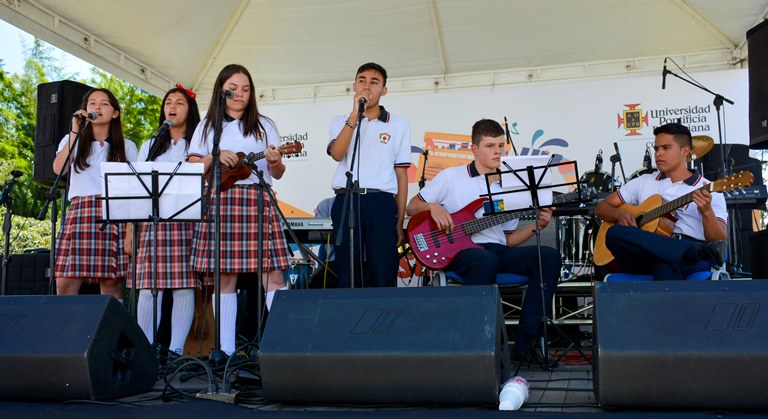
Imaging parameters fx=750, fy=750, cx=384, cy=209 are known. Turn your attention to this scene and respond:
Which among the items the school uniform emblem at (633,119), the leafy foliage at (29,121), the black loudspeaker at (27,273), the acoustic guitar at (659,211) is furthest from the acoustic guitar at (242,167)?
the leafy foliage at (29,121)

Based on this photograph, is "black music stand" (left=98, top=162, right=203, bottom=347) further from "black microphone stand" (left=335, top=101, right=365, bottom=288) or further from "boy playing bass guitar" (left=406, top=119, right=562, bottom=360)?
"boy playing bass guitar" (left=406, top=119, right=562, bottom=360)

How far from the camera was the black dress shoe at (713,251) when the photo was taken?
3953 millimetres

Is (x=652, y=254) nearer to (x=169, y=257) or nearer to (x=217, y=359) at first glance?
(x=217, y=359)

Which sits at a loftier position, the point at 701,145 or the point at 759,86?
the point at 759,86

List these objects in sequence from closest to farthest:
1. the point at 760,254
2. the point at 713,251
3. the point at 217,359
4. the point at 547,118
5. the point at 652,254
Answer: the point at 217,359, the point at 713,251, the point at 652,254, the point at 760,254, the point at 547,118

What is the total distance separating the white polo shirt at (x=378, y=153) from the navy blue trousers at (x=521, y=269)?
1.98 ft

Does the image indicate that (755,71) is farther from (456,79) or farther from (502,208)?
(456,79)

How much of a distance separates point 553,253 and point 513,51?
14.8 feet

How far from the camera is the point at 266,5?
7.84 metres

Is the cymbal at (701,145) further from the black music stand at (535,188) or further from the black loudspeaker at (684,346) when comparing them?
the black loudspeaker at (684,346)

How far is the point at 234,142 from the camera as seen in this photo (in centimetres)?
418

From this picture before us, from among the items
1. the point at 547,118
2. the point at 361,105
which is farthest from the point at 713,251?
the point at 547,118

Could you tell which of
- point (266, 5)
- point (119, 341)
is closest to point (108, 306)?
point (119, 341)

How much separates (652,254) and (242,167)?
7.45 ft
